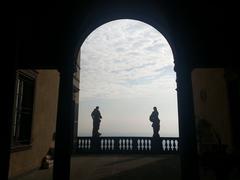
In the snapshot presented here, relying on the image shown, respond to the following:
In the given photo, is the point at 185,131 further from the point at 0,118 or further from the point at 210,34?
the point at 0,118

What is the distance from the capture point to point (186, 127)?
3725 millimetres

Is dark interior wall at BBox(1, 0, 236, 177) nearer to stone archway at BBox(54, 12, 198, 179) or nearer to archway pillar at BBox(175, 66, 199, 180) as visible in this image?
stone archway at BBox(54, 12, 198, 179)

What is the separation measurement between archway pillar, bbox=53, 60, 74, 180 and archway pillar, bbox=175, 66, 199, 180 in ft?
6.42

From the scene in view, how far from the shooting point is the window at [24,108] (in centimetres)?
663

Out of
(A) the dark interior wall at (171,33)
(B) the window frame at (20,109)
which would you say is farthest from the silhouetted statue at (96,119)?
(A) the dark interior wall at (171,33)

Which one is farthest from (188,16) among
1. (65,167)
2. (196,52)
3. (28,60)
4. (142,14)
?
(65,167)

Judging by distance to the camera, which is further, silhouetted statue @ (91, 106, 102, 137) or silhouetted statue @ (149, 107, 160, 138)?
silhouetted statue @ (91, 106, 102, 137)

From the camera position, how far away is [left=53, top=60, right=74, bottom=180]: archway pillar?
3711 mm

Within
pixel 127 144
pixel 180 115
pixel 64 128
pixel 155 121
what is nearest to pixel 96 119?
pixel 127 144

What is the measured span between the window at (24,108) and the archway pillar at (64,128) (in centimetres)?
321

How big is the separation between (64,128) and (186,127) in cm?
210

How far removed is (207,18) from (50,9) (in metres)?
2.95

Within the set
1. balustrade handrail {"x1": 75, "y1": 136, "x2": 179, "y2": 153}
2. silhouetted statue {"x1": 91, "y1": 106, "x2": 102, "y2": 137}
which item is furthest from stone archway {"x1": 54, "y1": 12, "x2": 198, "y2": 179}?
silhouetted statue {"x1": 91, "y1": 106, "x2": 102, "y2": 137}

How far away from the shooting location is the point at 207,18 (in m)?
4.12
